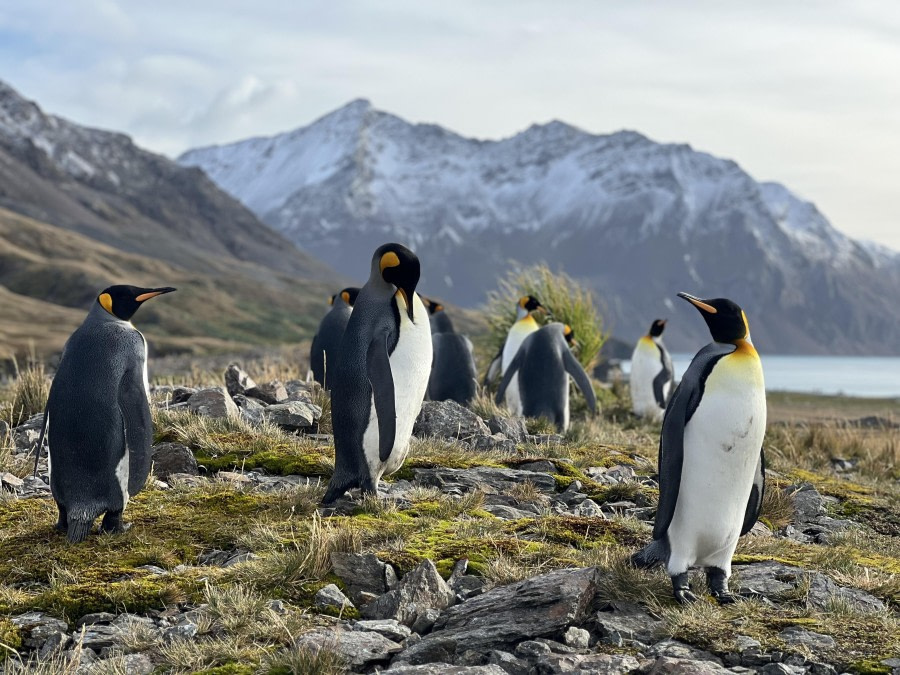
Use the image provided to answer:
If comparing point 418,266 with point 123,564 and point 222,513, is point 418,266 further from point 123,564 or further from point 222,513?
point 123,564

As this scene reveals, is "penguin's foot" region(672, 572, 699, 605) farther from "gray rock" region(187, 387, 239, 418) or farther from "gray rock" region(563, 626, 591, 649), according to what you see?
"gray rock" region(187, 387, 239, 418)

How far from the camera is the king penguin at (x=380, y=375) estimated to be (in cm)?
703

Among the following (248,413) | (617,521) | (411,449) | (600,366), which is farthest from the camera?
(600,366)

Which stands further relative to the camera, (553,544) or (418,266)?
(418,266)

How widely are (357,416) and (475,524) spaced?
1209 millimetres

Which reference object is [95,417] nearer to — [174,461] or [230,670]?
[174,461]

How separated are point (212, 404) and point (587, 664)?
605cm

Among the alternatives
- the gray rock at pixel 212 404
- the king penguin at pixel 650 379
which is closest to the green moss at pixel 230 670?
the gray rock at pixel 212 404

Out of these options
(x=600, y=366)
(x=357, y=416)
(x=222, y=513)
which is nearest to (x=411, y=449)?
(x=357, y=416)

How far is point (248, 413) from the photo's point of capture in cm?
1015

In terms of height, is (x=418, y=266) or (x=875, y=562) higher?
(x=418, y=266)

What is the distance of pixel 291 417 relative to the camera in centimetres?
988

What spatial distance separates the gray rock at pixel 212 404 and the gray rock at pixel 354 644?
5017mm

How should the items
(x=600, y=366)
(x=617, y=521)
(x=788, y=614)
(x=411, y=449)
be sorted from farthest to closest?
(x=600, y=366) < (x=411, y=449) < (x=617, y=521) < (x=788, y=614)
